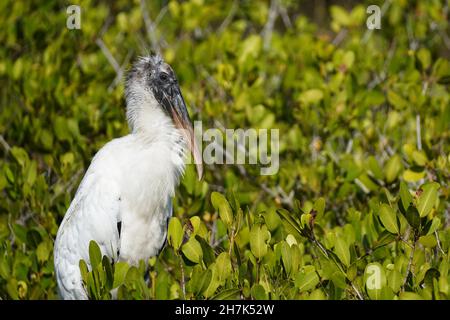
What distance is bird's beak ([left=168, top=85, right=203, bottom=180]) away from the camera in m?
4.48

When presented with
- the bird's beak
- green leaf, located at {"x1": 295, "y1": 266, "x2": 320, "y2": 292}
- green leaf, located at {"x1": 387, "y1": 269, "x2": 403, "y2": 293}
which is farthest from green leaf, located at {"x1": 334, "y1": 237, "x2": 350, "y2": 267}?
the bird's beak

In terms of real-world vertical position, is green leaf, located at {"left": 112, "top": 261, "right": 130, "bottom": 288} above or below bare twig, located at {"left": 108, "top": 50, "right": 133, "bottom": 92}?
below

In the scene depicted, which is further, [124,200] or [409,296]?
[124,200]

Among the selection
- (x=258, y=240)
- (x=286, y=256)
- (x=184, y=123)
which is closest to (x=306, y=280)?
(x=286, y=256)

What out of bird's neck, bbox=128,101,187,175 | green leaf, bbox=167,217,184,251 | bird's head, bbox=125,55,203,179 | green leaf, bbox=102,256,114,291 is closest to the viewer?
green leaf, bbox=102,256,114,291

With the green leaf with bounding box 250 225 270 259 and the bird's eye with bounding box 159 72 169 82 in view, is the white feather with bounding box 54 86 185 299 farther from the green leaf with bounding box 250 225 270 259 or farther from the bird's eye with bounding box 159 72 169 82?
the green leaf with bounding box 250 225 270 259

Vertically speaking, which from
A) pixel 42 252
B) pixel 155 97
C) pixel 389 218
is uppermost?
pixel 155 97

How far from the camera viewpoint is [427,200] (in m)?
3.23

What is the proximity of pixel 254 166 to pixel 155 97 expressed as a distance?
906mm

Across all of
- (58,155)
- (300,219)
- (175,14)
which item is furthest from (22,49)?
(300,219)

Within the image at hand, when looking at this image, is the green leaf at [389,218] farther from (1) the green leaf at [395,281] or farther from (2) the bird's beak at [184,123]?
(2) the bird's beak at [184,123]

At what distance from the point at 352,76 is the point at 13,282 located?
9.52ft

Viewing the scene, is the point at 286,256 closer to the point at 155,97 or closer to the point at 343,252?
the point at 343,252

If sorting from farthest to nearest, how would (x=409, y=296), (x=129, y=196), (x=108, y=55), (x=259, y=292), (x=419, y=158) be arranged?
(x=108, y=55), (x=419, y=158), (x=129, y=196), (x=259, y=292), (x=409, y=296)
